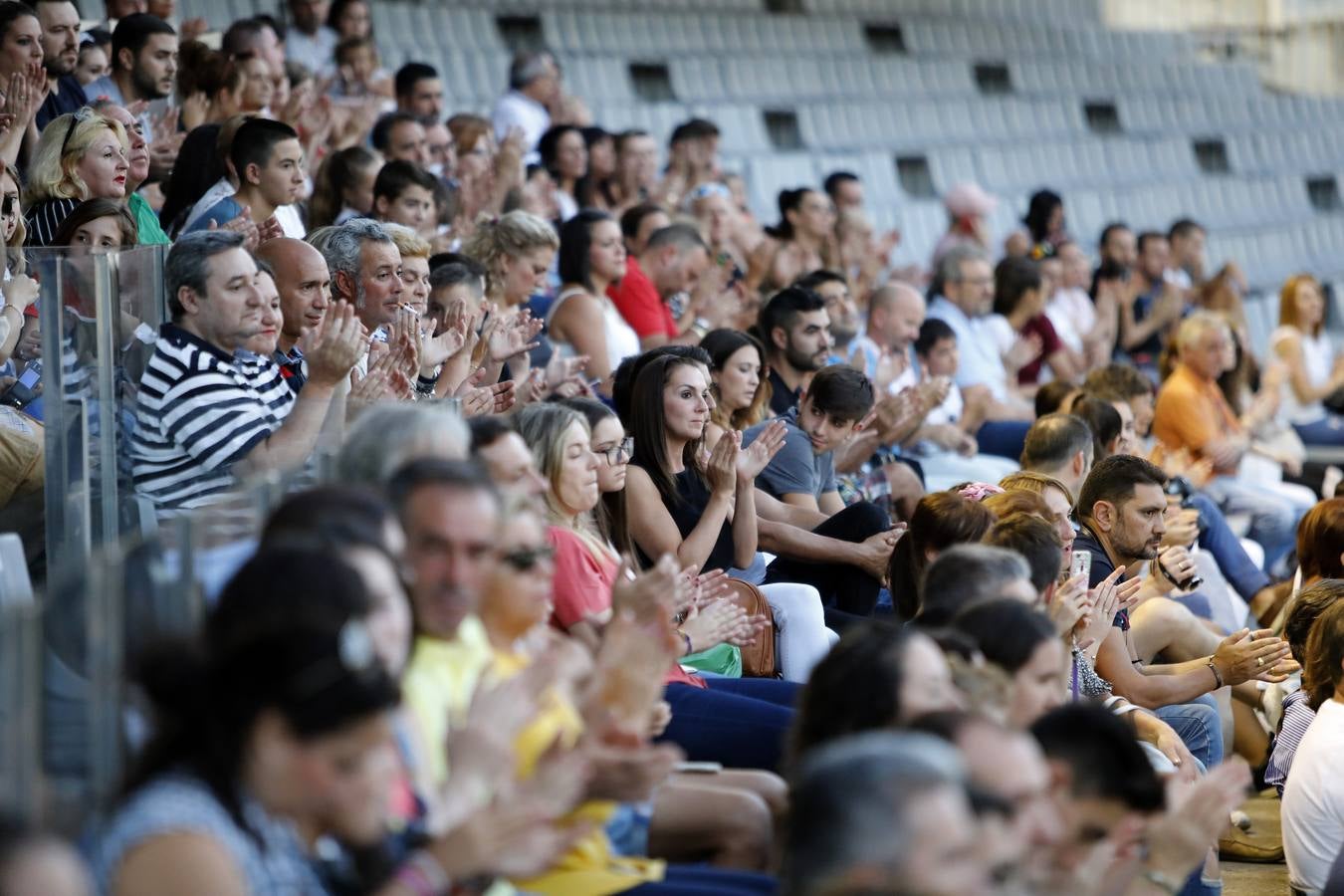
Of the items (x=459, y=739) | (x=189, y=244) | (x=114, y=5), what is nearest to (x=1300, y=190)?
(x=114, y=5)

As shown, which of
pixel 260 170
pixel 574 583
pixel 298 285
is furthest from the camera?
pixel 260 170

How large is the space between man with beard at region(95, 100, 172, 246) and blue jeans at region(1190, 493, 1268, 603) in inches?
126

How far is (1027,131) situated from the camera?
12.4 m

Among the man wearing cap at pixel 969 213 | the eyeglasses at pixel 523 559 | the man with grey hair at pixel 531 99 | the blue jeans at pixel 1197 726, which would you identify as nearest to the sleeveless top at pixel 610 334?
the blue jeans at pixel 1197 726

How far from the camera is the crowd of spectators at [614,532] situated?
6.32ft

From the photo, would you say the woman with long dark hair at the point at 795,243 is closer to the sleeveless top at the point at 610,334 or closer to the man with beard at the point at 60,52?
the sleeveless top at the point at 610,334

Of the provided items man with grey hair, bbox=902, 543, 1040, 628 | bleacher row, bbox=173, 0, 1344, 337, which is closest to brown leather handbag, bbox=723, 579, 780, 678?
man with grey hair, bbox=902, 543, 1040, 628

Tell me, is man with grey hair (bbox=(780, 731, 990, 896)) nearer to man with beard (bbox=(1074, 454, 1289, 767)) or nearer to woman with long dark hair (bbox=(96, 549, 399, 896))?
woman with long dark hair (bbox=(96, 549, 399, 896))

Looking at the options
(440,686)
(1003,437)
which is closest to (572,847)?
(440,686)

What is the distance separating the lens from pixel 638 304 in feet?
21.2

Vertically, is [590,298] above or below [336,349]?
above

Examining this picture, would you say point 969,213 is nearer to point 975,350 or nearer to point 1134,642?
point 975,350

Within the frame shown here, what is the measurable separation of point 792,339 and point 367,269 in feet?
5.55

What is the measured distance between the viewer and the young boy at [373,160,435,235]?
5.44 metres
